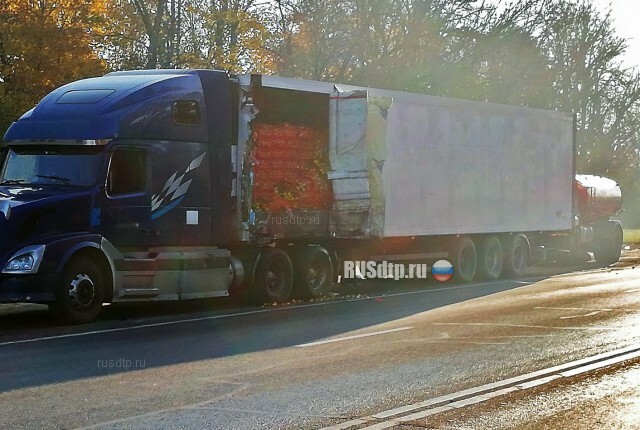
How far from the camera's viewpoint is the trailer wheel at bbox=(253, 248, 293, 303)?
18078 millimetres

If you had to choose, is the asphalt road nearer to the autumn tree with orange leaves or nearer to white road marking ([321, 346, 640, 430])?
white road marking ([321, 346, 640, 430])

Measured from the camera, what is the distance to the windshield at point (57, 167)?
15625 mm

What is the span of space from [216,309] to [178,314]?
1015 millimetres

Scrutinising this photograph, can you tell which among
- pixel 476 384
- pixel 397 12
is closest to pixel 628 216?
pixel 397 12

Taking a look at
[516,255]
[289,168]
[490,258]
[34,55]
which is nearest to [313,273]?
[289,168]

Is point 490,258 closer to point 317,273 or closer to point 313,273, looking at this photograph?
point 317,273

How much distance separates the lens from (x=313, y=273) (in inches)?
758

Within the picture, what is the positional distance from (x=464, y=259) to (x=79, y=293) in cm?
1093

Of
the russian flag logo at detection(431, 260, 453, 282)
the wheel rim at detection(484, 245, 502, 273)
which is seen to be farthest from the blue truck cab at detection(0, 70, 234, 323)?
the wheel rim at detection(484, 245, 502, 273)

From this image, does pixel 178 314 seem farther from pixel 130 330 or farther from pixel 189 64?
pixel 189 64

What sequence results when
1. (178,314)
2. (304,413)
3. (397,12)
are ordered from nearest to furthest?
1. (304,413)
2. (178,314)
3. (397,12)

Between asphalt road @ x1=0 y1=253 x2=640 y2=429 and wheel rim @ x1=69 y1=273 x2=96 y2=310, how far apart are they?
0.38 m

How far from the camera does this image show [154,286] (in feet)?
52.6

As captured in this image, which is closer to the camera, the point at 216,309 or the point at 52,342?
the point at 52,342
